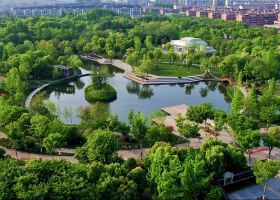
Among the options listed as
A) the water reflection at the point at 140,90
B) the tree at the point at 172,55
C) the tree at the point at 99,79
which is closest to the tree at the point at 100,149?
the tree at the point at 99,79

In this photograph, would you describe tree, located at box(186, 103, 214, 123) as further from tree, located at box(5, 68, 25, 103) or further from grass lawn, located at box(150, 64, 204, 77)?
grass lawn, located at box(150, 64, 204, 77)

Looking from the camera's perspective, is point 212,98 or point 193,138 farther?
point 212,98

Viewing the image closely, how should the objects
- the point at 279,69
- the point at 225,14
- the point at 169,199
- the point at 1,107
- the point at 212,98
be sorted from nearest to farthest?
the point at 169,199, the point at 1,107, the point at 212,98, the point at 279,69, the point at 225,14

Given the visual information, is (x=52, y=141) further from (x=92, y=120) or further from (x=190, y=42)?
(x=190, y=42)

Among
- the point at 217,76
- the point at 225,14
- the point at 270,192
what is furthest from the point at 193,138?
the point at 225,14

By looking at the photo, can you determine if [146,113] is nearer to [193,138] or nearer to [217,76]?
[193,138]

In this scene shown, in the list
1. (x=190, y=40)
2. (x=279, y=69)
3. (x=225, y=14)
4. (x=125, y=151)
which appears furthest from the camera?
(x=225, y=14)

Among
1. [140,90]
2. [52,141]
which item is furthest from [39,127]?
[140,90]
